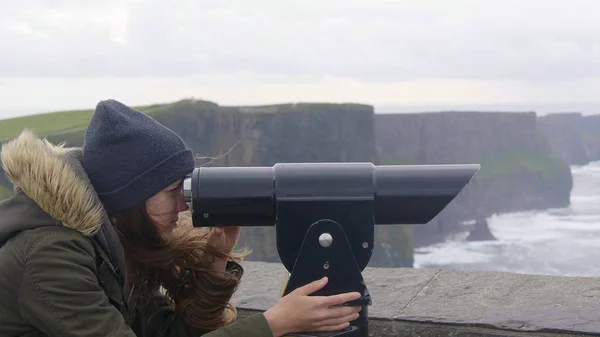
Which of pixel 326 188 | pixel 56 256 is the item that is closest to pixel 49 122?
pixel 56 256

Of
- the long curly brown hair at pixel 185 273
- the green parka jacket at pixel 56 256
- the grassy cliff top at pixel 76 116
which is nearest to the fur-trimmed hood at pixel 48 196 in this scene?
the green parka jacket at pixel 56 256

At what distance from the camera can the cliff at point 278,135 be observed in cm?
4703

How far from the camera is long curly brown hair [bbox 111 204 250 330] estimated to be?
228cm

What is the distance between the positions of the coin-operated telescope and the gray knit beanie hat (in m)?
0.14

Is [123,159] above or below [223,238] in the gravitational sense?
above

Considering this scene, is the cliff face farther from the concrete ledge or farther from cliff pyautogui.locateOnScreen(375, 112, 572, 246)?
the concrete ledge

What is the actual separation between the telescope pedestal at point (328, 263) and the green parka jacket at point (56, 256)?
17 cm

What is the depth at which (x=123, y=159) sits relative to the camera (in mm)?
2084

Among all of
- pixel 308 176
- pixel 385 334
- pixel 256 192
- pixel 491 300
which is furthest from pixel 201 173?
pixel 491 300

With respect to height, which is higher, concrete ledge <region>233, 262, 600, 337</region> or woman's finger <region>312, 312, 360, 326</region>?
woman's finger <region>312, 312, 360, 326</region>

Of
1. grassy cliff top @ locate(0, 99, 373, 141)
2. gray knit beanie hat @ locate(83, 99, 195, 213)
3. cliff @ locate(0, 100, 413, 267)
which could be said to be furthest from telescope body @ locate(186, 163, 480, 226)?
cliff @ locate(0, 100, 413, 267)

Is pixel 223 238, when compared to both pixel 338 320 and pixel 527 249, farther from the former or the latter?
pixel 527 249

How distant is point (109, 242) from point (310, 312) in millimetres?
591

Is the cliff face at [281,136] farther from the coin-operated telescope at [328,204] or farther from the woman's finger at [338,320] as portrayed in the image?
the woman's finger at [338,320]
